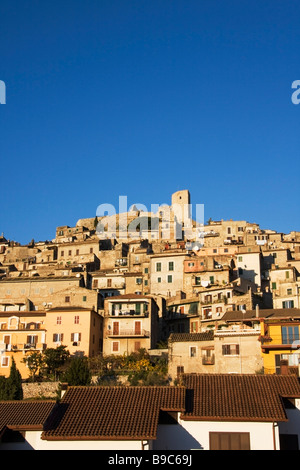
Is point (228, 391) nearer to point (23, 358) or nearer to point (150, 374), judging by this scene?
point (150, 374)

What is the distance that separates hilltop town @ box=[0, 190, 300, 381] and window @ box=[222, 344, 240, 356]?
72mm

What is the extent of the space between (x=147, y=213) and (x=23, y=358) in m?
64.2

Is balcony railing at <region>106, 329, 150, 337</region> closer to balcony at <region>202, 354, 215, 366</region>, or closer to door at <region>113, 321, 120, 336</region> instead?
door at <region>113, 321, 120, 336</region>

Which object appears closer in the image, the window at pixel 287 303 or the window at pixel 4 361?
the window at pixel 4 361

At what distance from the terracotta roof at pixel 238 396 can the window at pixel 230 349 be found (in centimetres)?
1292

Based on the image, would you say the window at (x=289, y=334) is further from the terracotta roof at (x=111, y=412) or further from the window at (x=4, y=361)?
the window at (x=4, y=361)

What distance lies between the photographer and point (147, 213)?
114m

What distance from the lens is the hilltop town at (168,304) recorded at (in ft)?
143

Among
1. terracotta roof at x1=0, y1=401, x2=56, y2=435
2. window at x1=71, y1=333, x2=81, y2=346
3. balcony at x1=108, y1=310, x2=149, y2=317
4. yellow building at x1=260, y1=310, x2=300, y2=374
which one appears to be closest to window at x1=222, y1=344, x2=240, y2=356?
yellow building at x1=260, y1=310, x2=300, y2=374

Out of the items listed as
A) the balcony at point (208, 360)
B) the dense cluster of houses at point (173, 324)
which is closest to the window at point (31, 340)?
the dense cluster of houses at point (173, 324)

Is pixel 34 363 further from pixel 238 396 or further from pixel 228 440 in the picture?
pixel 228 440

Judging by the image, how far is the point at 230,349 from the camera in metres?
43.6

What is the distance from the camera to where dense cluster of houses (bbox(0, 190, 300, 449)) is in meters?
26.8
